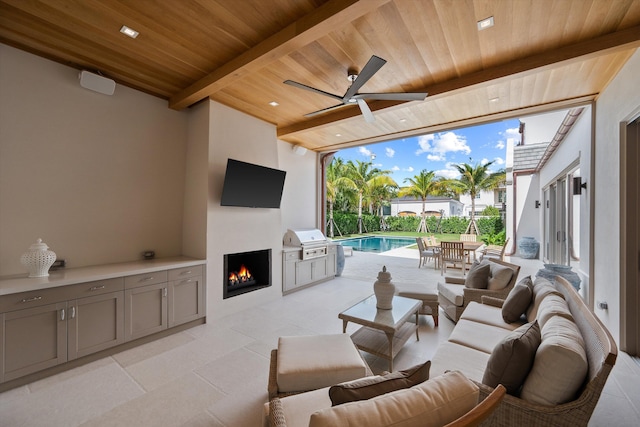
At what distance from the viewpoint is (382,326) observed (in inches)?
95.8

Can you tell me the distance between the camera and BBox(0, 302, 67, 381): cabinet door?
2.18 meters

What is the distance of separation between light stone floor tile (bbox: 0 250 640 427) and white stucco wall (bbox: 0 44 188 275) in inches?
51.7

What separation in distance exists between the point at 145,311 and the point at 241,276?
4.84 ft

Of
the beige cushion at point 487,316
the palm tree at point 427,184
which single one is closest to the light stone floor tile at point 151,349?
the beige cushion at point 487,316

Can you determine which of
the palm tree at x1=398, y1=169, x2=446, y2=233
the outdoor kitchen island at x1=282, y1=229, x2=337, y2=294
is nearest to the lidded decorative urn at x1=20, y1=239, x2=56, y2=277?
the outdoor kitchen island at x1=282, y1=229, x2=337, y2=294

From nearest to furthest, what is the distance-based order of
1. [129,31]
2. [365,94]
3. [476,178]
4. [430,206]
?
1. [129,31]
2. [365,94]
3. [476,178]
4. [430,206]

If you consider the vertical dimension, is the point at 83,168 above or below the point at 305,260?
above

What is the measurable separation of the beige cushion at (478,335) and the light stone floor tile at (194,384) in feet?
1.91

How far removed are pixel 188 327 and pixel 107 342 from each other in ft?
2.87

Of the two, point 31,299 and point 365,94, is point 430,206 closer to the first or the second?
point 365,94

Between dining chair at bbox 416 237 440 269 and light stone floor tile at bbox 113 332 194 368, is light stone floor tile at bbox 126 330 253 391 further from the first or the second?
dining chair at bbox 416 237 440 269

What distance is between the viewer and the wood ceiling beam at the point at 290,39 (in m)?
1.96

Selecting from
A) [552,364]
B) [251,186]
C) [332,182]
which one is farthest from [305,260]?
[332,182]

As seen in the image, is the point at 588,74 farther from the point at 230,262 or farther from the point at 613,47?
the point at 230,262
